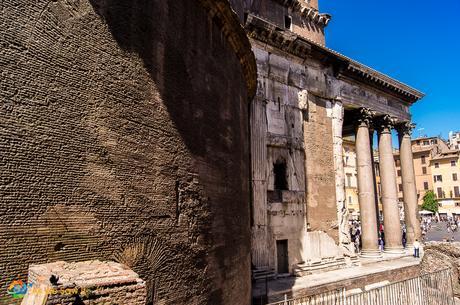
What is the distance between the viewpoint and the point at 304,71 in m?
12.7

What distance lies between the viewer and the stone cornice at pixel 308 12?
45.9 feet

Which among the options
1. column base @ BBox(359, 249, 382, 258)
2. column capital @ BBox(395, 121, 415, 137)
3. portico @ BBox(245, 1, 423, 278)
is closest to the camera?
portico @ BBox(245, 1, 423, 278)

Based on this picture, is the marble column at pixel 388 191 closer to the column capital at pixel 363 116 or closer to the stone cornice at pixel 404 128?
the stone cornice at pixel 404 128

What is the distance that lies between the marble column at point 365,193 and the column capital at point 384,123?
1545 mm

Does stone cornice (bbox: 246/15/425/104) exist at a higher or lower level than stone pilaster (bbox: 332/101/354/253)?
higher

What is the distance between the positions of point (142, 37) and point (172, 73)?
591 millimetres

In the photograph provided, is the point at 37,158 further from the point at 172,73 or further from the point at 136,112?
the point at 172,73

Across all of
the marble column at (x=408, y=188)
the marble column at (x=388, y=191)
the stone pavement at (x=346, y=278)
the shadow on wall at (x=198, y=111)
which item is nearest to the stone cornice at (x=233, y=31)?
the shadow on wall at (x=198, y=111)

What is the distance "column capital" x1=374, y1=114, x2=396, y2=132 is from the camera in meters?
16.0

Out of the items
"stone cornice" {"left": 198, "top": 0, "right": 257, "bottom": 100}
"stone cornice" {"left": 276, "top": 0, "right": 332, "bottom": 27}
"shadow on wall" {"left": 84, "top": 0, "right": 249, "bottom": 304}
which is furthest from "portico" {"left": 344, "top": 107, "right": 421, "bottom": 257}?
"shadow on wall" {"left": 84, "top": 0, "right": 249, "bottom": 304}

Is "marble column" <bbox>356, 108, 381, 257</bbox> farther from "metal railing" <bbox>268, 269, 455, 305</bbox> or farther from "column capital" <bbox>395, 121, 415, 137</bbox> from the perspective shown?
"metal railing" <bbox>268, 269, 455, 305</bbox>

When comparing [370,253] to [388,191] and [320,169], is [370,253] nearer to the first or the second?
[388,191]

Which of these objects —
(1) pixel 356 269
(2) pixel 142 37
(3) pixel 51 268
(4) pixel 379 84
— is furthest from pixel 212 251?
(4) pixel 379 84

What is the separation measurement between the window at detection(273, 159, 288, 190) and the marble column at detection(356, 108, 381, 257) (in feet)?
14.3
